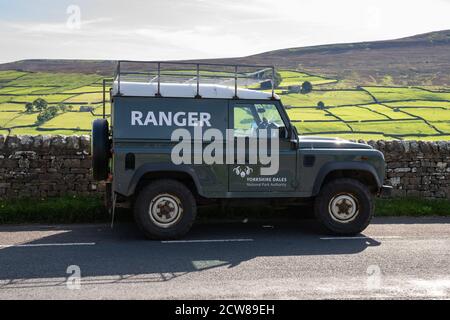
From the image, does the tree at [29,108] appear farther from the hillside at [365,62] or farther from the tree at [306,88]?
the tree at [306,88]

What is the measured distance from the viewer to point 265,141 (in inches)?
348

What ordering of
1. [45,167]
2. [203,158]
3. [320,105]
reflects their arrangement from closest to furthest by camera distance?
[203,158] → [45,167] → [320,105]

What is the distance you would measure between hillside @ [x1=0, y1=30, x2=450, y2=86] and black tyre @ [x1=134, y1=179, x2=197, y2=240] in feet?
176

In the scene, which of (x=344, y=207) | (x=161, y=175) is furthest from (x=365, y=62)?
(x=161, y=175)

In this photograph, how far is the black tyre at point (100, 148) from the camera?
8.75 metres

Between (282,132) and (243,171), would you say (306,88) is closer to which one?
(282,132)

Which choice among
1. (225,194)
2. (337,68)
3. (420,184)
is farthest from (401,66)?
(225,194)

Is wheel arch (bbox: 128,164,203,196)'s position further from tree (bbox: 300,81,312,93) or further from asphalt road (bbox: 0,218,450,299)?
tree (bbox: 300,81,312,93)

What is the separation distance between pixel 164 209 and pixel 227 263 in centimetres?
180

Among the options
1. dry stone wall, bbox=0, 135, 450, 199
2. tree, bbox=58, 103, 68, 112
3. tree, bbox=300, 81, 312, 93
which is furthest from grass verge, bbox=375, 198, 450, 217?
tree, bbox=300, 81, 312, 93

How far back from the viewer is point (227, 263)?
7105 millimetres

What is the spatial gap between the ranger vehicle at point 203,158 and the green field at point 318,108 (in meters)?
17.7

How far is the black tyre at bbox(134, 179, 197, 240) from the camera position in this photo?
8422 millimetres

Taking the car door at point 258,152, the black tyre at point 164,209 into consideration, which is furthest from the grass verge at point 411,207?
the black tyre at point 164,209
